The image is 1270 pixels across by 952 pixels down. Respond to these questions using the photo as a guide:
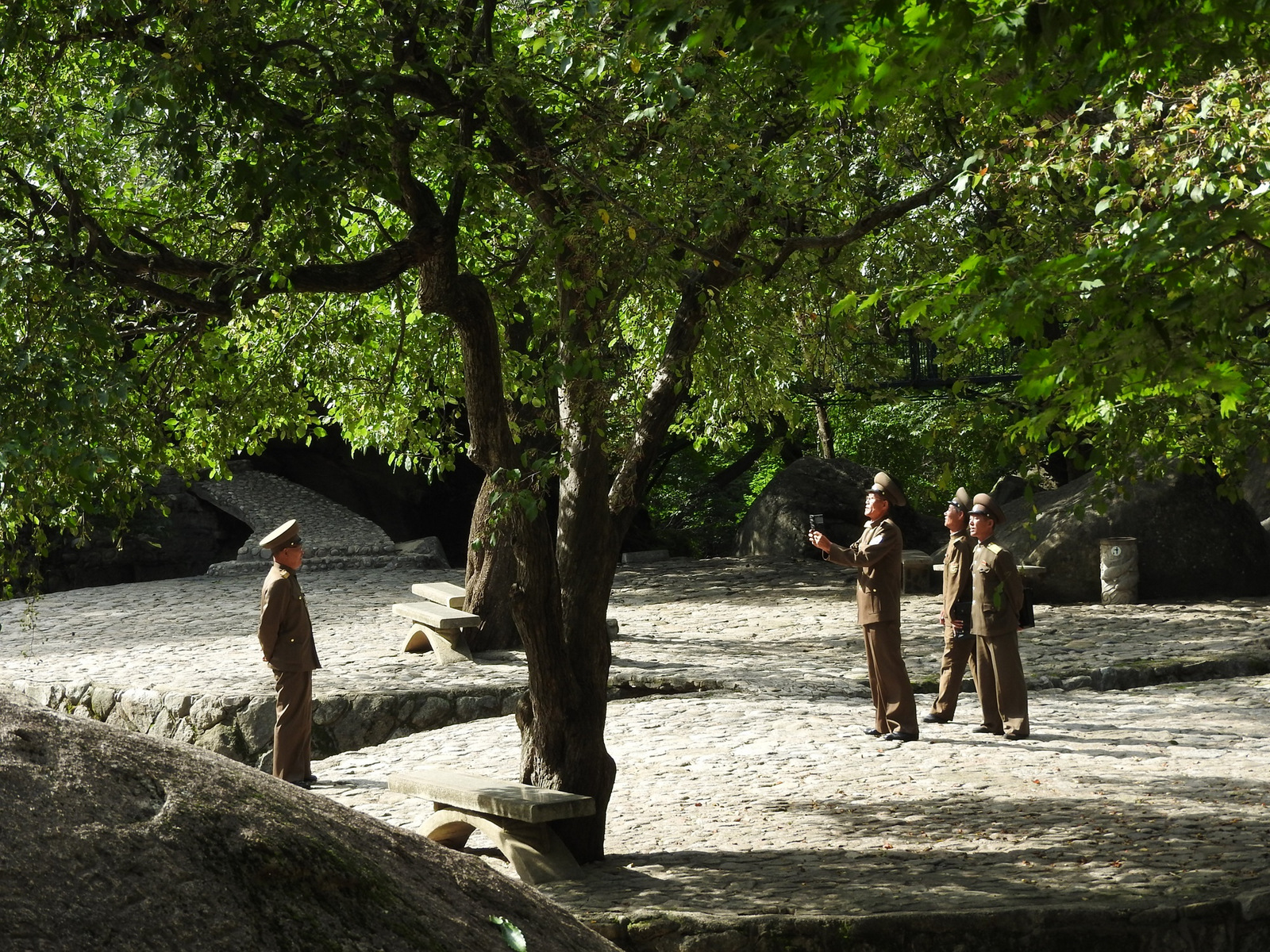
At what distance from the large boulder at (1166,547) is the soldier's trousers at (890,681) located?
288 inches

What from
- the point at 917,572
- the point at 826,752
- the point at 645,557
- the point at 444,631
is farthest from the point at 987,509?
the point at 645,557

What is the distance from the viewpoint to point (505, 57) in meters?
6.57

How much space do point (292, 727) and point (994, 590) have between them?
5.12 metres

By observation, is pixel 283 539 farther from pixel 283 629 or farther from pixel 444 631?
pixel 444 631

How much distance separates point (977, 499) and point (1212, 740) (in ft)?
7.83

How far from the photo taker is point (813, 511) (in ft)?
68.2

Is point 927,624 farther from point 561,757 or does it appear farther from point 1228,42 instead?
point 1228,42

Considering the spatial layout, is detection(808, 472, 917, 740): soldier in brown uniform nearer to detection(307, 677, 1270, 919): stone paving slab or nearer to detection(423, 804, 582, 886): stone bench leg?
detection(307, 677, 1270, 919): stone paving slab

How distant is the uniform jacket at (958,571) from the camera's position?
9.91m

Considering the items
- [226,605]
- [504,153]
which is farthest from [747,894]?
[226,605]

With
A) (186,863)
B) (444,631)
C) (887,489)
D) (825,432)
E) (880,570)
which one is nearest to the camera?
(186,863)

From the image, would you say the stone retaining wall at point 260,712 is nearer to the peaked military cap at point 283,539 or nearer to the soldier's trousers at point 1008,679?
the peaked military cap at point 283,539

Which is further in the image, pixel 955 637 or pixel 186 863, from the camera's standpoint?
pixel 955 637

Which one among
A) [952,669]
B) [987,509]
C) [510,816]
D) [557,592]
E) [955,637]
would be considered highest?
[987,509]
